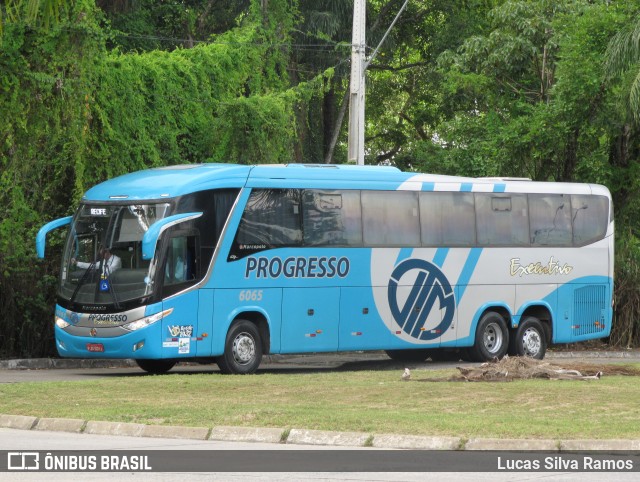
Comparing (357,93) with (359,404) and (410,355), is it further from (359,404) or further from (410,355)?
(359,404)

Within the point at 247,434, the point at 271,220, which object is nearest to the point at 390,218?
the point at 271,220

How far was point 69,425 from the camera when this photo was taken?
1382 centimetres

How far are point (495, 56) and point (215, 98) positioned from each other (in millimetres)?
8795

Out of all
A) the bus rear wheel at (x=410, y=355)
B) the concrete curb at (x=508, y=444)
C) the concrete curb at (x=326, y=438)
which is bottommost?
the bus rear wheel at (x=410, y=355)

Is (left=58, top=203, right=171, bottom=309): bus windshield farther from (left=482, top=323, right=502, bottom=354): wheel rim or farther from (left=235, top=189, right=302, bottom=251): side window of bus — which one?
(left=482, top=323, right=502, bottom=354): wheel rim

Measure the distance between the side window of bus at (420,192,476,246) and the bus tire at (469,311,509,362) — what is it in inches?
68.5

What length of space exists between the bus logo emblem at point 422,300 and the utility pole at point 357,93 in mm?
4307

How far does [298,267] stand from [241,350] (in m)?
1.91

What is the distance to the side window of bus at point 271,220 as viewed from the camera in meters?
23.0

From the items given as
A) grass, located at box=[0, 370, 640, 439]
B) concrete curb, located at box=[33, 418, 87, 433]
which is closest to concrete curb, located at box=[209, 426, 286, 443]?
grass, located at box=[0, 370, 640, 439]

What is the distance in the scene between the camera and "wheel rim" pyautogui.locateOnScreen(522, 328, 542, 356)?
27.7 m

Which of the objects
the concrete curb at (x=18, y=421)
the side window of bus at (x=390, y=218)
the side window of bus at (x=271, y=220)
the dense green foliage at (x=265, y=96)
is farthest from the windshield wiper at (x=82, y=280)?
the concrete curb at (x=18, y=421)

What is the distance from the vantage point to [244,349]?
23047 mm

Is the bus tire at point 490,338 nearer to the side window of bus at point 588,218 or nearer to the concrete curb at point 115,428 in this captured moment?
the side window of bus at point 588,218
